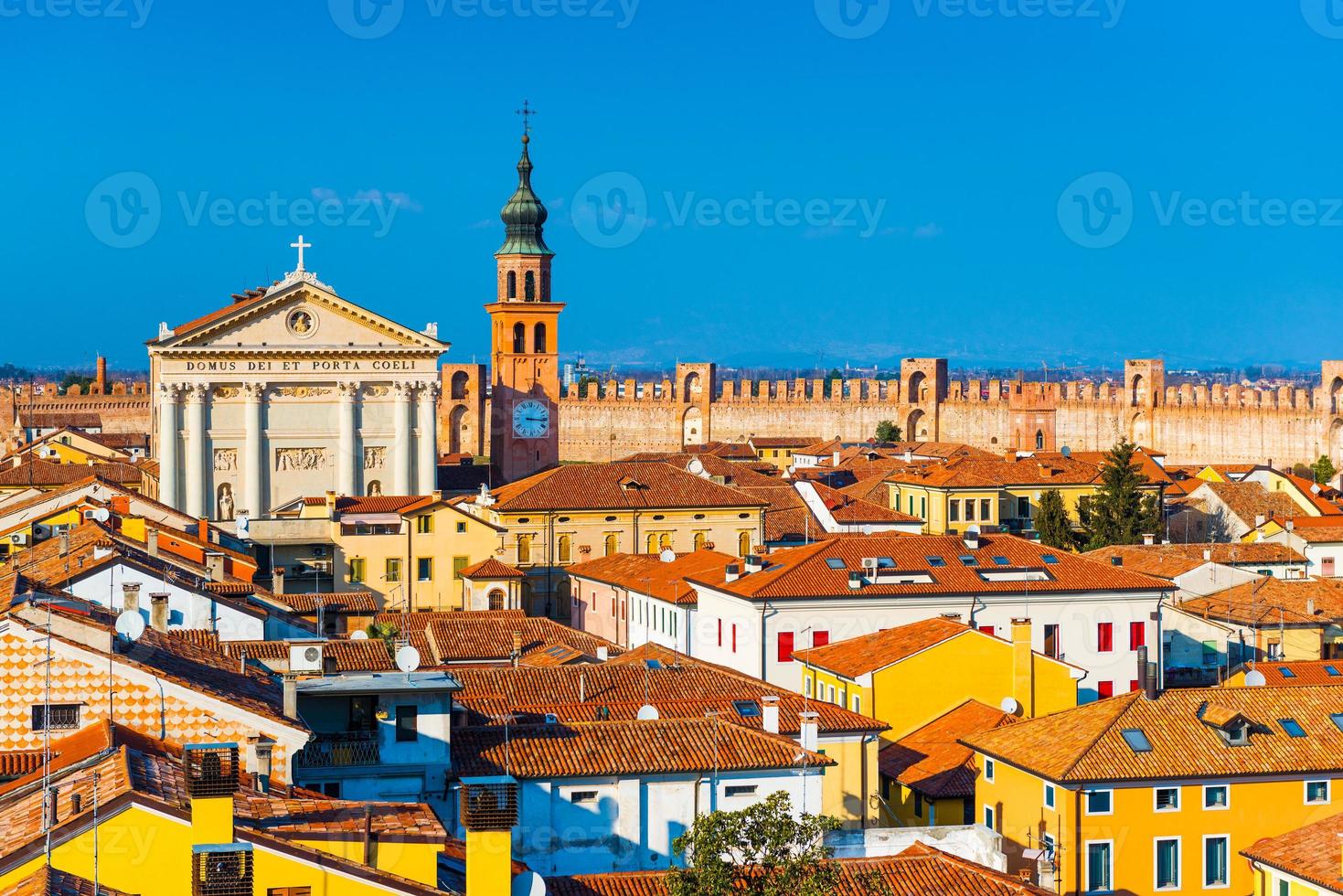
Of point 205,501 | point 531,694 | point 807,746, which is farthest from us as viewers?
point 205,501

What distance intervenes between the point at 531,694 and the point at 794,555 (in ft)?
36.0

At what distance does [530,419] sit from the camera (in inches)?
2247

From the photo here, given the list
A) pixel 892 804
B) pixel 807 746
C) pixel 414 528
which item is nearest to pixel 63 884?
pixel 807 746

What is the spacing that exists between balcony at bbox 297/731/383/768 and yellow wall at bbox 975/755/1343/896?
4.83 meters

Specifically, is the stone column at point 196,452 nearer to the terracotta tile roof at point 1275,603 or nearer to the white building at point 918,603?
the white building at point 918,603

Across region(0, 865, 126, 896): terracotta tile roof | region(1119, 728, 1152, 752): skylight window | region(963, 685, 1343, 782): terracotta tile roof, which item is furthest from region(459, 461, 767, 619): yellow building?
region(0, 865, 126, 896): terracotta tile roof

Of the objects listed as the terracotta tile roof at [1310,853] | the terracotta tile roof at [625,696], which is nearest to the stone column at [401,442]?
the terracotta tile roof at [625,696]

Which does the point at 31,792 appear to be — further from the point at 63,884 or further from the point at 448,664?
the point at 448,664

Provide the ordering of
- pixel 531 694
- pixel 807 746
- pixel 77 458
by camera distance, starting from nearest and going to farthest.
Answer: pixel 807 746
pixel 531 694
pixel 77 458

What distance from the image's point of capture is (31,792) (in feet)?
33.4

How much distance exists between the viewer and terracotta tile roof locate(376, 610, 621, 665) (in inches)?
861

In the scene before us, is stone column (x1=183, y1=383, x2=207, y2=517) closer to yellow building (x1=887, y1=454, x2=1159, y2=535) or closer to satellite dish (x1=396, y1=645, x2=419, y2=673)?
yellow building (x1=887, y1=454, x2=1159, y2=535)

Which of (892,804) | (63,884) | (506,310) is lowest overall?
(892,804)

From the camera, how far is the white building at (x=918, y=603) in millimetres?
25938
